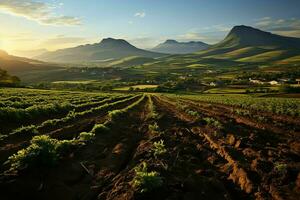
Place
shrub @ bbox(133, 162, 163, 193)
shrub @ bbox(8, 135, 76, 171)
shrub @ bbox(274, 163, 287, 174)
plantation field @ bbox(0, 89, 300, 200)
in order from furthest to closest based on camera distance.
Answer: shrub @ bbox(274, 163, 287, 174) → shrub @ bbox(8, 135, 76, 171) → plantation field @ bbox(0, 89, 300, 200) → shrub @ bbox(133, 162, 163, 193)

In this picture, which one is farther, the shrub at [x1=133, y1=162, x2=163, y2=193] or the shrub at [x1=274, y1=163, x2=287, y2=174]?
the shrub at [x1=274, y1=163, x2=287, y2=174]

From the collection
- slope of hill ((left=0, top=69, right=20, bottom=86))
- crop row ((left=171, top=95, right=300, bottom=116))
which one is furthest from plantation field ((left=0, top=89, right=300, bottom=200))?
slope of hill ((left=0, top=69, right=20, bottom=86))

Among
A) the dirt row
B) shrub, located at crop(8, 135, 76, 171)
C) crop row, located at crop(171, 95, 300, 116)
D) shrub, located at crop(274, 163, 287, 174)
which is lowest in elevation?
crop row, located at crop(171, 95, 300, 116)

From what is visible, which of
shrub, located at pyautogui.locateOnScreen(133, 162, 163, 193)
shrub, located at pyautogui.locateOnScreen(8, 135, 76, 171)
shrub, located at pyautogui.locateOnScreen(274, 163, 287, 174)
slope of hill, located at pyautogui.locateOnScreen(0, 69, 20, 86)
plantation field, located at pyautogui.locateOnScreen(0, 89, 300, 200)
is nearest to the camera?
shrub, located at pyautogui.locateOnScreen(133, 162, 163, 193)

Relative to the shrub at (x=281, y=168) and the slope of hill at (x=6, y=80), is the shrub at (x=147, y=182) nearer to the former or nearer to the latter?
the shrub at (x=281, y=168)

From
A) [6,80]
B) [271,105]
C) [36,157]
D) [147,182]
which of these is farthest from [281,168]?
[6,80]

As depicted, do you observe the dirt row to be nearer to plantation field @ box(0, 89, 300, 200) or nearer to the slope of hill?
plantation field @ box(0, 89, 300, 200)

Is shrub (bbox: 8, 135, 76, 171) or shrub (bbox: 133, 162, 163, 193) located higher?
shrub (bbox: 8, 135, 76, 171)

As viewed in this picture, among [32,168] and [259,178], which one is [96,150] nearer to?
[32,168]

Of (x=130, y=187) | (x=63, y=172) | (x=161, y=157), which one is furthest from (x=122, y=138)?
(x=130, y=187)

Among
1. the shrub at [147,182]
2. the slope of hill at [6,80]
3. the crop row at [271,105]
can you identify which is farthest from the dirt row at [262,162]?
the slope of hill at [6,80]

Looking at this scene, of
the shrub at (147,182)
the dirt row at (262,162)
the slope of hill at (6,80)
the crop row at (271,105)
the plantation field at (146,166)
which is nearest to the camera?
the shrub at (147,182)

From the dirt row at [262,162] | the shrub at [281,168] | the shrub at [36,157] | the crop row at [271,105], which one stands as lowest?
the crop row at [271,105]

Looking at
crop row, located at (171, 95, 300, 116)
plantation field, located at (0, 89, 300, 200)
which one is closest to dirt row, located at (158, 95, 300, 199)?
plantation field, located at (0, 89, 300, 200)
